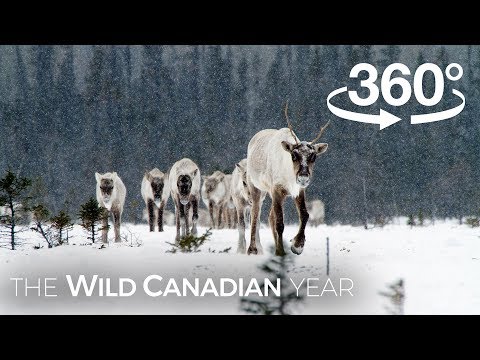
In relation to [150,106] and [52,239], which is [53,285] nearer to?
[52,239]

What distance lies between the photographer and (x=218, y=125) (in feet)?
137

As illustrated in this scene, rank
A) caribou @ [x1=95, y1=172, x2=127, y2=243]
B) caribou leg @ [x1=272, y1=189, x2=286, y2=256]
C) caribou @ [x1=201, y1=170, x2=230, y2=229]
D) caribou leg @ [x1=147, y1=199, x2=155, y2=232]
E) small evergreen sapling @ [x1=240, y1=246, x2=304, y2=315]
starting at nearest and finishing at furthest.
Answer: small evergreen sapling @ [x1=240, y1=246, x2=304, y2=315]
caribou leg @ [x1=272, y1=189, x2=286, y2=256]
caribou @ [x1=95, y1=172, x2=127, y2=243]
caribou leg @ [x1=147, y1=199, x2=155, y2=232]
caribou @ [x1=201, y1=170, x2=230, y2=229]

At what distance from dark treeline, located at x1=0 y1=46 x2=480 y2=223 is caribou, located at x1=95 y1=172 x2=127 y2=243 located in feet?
53.3

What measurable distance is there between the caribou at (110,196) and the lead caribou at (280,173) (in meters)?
4.27

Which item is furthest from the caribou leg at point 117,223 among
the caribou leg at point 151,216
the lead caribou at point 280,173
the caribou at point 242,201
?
the lead caribou at point 280,173

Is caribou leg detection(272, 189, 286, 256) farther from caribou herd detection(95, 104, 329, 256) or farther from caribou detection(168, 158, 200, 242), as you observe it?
caribou detection(168, 158, 200, 242)

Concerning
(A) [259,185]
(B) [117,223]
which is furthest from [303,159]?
(B) [117,223]

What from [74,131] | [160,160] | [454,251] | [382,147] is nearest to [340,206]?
[382,147]

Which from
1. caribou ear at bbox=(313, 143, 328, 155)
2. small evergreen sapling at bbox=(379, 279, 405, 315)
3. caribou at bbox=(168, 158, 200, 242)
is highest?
caribou ear at bbox=(313, 143, 328, 155)

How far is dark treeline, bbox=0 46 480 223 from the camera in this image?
112 ft

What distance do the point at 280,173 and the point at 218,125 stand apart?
31.8m

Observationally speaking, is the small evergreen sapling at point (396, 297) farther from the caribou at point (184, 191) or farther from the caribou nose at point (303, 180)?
the caribou at point (184, 191)

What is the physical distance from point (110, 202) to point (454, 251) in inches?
345

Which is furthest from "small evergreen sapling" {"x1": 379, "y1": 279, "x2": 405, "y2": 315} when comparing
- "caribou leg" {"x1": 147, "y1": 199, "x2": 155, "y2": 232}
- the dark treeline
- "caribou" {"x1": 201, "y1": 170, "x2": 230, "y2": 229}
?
the dark treeline
